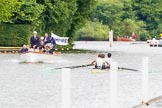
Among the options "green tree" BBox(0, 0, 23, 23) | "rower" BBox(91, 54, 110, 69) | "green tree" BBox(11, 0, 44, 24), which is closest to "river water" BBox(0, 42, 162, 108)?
"rower" BBox(91, 54, 110, 69)

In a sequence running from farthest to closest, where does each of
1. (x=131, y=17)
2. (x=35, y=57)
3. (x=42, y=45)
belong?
1. (x=131, y=17)
2. (x=42, y=45)
3. (x=35, y=57)

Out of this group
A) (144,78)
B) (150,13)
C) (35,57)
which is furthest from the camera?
(150,13)

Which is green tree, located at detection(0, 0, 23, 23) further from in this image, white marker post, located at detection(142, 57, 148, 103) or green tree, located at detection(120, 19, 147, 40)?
green tree, located at detection(120, 19, 147, 40)

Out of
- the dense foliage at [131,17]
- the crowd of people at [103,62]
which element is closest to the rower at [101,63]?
the crowd of people at [103,62]

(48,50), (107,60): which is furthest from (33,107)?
(48,50)

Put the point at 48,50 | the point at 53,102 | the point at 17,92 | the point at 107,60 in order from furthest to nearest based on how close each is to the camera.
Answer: the point at 48,50 → the point at 107,60 → the point at 17,92 → the point at 53,102

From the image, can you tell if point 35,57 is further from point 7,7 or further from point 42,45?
point 7,7

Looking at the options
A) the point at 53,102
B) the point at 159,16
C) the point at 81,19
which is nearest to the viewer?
the point at 53,102

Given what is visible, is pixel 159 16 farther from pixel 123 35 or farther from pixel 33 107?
pixel 33 107

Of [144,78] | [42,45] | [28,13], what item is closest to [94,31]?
[28,13]

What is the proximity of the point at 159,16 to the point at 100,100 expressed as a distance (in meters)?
115

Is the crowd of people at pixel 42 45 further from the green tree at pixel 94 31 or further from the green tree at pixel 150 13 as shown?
the green tree at pixel 150 13

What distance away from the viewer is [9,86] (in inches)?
938

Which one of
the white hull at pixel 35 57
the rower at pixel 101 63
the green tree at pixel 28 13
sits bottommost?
the white hull at pixel 35 57
